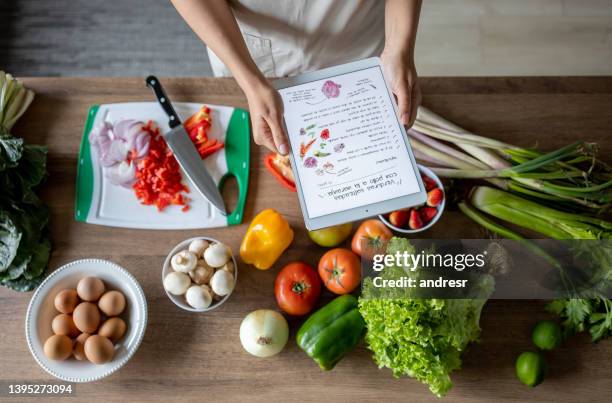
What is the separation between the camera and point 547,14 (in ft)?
7.26

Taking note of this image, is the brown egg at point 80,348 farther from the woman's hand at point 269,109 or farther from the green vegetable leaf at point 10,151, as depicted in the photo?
the woman's hand at point 269,109

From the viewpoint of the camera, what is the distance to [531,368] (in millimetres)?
1033

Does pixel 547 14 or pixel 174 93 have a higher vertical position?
pixel 174 93

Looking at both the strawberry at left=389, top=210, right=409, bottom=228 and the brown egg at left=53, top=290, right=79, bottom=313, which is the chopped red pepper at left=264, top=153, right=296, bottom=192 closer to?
the strawberry at left=389, top=210, right=409, bottom=228

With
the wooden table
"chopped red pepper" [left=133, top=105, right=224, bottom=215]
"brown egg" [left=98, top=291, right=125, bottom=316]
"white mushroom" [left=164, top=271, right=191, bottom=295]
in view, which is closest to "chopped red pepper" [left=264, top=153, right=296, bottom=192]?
the wooden table

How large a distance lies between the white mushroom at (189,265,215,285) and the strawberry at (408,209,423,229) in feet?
1.61

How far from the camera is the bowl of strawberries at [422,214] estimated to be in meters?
1.12

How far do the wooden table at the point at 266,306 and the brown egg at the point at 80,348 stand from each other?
97mm

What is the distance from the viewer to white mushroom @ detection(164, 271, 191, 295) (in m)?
1.07

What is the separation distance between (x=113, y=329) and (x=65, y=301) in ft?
0.42

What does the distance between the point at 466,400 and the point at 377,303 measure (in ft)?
1.13

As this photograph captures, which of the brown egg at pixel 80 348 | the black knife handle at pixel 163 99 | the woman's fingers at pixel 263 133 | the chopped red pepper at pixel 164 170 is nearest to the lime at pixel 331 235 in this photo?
the woman's fingers at pixel 263 133

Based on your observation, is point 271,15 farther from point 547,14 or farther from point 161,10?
point 547,14

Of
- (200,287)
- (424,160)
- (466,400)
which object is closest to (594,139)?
(424,160)
